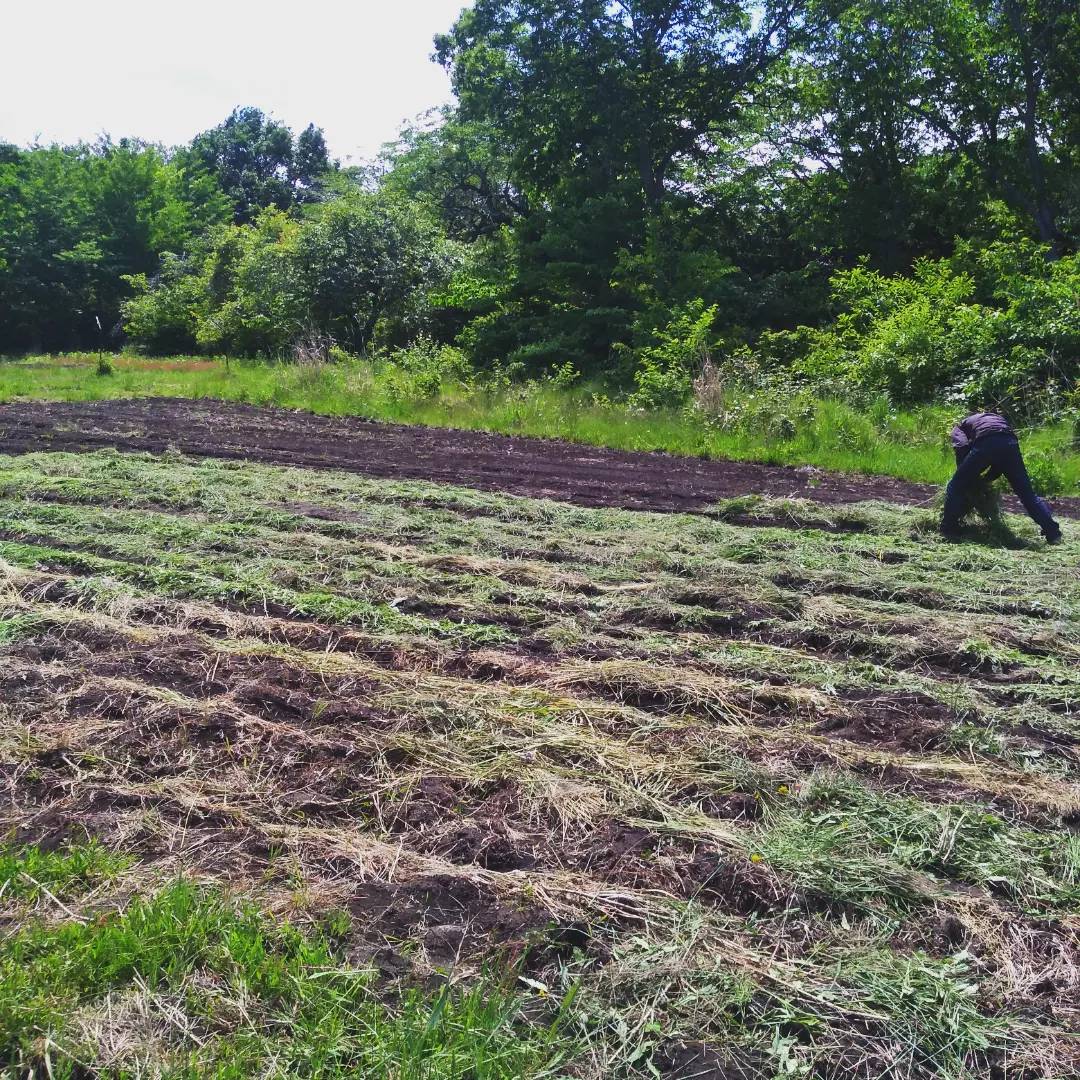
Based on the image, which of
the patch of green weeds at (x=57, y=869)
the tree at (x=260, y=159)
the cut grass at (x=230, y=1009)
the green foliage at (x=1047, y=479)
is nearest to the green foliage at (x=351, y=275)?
the green foliage at (x=1047, y=479)

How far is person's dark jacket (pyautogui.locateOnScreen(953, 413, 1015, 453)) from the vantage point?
A: 271 inches

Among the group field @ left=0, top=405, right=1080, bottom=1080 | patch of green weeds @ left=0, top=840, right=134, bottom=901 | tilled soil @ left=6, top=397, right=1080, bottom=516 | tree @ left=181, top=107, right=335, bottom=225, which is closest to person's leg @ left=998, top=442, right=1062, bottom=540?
field @ left=0, top=405, right=1080, bottom=1080

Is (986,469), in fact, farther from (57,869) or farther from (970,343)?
(970,343)

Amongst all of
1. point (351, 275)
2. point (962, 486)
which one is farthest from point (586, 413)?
point (351, 275)

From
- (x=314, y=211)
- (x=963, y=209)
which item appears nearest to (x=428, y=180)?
(x=314, y=211)

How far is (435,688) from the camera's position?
161 inches

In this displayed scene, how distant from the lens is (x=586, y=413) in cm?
1539

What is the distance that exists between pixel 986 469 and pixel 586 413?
892 cm

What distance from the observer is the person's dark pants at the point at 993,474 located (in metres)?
6.87

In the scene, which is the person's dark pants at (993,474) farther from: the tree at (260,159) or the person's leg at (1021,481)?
the tree at (260,159)

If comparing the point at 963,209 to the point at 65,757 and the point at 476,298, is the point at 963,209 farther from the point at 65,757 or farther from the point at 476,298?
the point at 65,757

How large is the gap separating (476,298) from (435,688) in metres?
20.5

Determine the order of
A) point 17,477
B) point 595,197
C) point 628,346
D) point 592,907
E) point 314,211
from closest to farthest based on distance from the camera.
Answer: point 592,907, point 17,477, point 628,346, point 595,197, point 314,211

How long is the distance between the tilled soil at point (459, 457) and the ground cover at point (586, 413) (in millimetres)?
738
